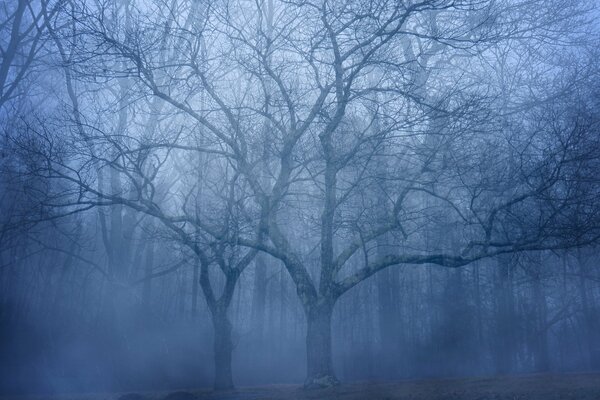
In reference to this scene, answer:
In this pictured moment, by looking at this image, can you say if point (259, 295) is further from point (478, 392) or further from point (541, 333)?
point (478, 392)

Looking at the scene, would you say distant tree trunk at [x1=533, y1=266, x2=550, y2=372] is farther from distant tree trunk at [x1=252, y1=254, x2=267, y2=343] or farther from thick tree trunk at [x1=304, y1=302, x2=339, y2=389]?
distant tree trunk at [x1=252, y1=254, x2=267, y2=343]

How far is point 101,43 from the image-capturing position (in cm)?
988

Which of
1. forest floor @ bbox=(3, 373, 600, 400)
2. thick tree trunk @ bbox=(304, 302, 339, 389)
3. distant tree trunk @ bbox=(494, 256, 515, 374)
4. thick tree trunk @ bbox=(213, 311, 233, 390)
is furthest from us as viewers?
distant tree trunk @ bbox=(494, 256, 515, 374)

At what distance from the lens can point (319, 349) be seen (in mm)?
10125

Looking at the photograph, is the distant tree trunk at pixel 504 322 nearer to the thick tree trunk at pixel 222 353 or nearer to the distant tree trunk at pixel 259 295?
the distant tree trunk at pixel 259 295

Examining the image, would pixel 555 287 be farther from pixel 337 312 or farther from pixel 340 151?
pixel 340 151

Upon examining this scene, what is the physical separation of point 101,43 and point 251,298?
16102 mm

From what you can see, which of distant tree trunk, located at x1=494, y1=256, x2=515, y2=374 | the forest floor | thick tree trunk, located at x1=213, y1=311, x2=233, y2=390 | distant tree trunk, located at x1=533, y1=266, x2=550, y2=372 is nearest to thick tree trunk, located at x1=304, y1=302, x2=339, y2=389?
the forest floor

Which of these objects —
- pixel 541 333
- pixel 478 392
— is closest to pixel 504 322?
pixel 541 333

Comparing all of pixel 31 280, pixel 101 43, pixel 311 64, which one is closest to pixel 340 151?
pixel 311 64

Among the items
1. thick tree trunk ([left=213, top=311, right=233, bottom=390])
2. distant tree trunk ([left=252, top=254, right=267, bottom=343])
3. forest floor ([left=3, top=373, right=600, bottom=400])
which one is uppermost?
distant tree trunk ([left=252, top=254, right=267, bottom=343])

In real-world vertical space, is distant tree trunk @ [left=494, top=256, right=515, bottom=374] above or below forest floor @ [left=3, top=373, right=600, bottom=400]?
above

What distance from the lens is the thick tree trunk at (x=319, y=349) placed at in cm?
1009

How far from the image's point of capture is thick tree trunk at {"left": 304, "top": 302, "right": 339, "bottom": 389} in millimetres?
10086
